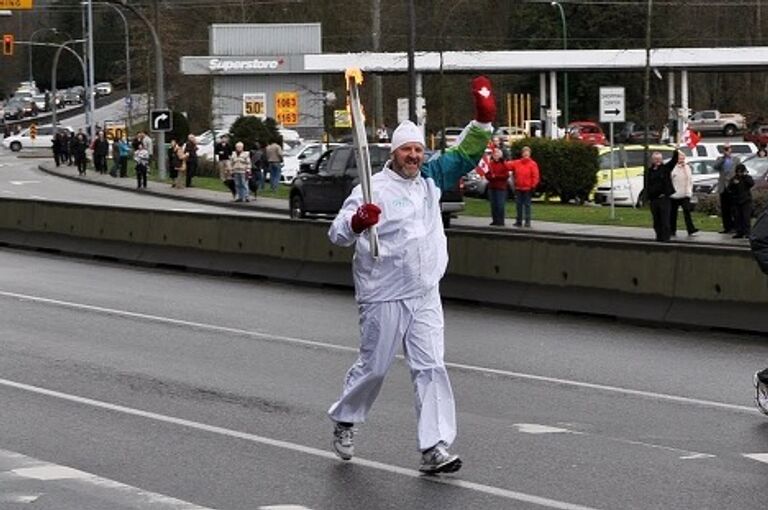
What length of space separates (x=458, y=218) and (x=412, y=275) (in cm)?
3317

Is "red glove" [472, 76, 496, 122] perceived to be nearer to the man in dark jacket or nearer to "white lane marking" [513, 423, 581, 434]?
"white lane marking" [513, 423, 581, 434]

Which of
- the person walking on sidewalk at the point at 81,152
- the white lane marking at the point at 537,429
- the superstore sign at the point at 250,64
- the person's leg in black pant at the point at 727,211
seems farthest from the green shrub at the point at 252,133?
the white lane marking at the point at 537,429

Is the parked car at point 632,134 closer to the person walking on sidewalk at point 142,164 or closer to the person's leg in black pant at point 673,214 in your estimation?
the person walking on sidewalk at point 142,164

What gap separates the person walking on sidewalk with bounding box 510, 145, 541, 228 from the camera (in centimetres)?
3856

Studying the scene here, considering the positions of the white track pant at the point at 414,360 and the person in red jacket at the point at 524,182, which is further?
the person in red jacket at the point at 524,182

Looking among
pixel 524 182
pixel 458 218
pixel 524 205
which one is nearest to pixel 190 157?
pixel 458 218

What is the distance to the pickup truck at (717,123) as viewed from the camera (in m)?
89.4

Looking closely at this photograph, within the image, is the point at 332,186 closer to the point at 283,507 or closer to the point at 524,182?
the point at 524,182

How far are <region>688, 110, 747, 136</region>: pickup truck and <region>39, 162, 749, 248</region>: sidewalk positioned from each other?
30316 millimetres

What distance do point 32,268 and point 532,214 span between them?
1800cm

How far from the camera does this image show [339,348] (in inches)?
658

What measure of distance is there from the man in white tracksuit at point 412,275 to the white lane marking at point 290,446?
0.21m

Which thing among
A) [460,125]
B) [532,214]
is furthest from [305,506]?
[460,125]

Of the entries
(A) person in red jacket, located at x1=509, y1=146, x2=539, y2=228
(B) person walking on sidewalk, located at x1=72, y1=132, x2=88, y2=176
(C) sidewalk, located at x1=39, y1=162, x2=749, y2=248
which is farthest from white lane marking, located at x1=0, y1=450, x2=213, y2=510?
(B) person walking on sidewalk, located at x1=72, y1=132, x2=88, y2=176
